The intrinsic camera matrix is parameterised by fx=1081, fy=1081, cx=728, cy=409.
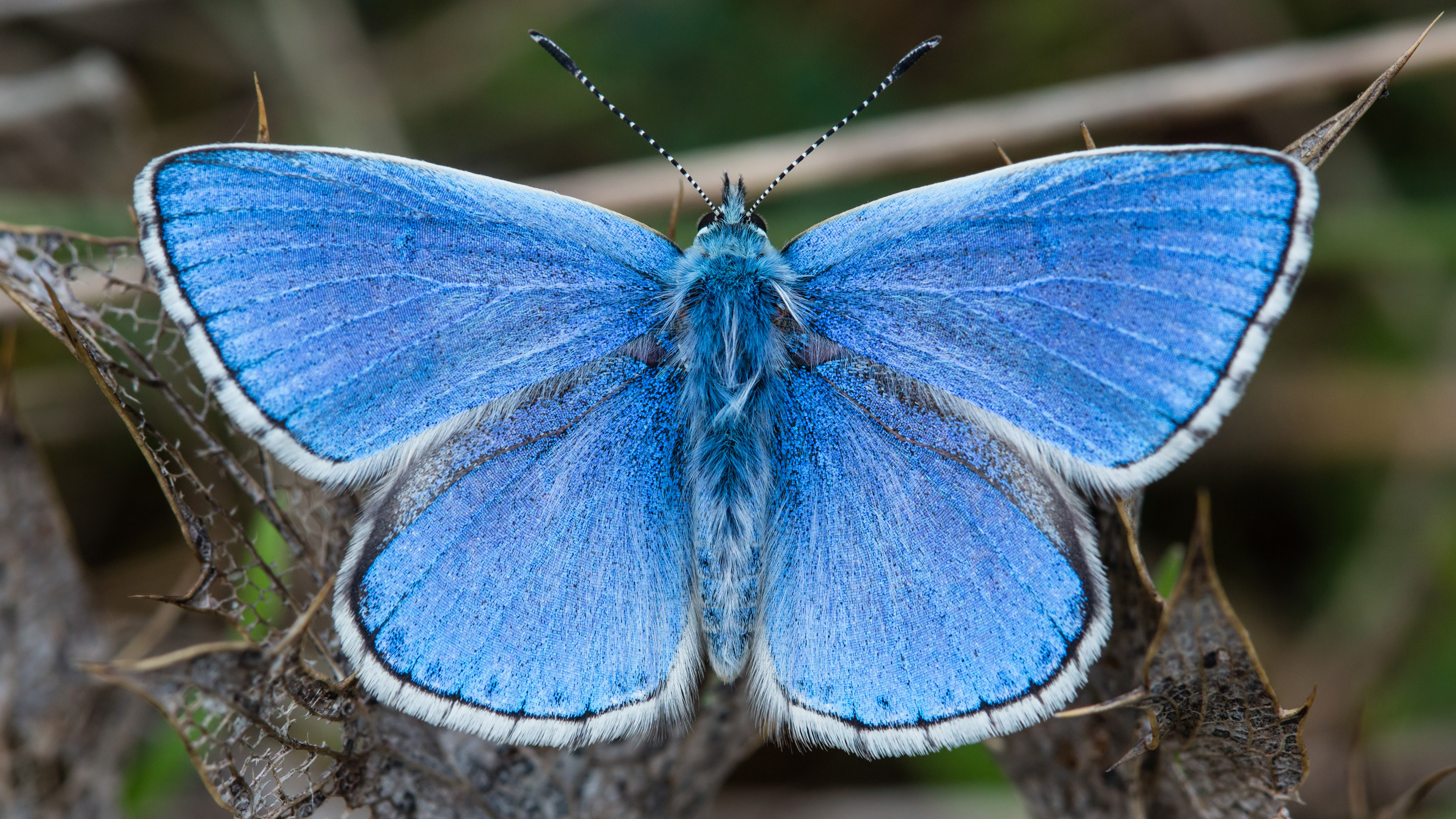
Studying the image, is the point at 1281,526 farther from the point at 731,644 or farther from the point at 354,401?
Result: the point at 354,401

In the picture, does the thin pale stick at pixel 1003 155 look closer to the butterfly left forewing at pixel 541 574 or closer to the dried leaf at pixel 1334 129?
the dried leaf at pixel 1334 129

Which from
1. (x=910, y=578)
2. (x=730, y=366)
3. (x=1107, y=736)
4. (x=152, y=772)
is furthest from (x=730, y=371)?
(x=152, y=772)

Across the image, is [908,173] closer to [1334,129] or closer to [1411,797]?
[1334,129]

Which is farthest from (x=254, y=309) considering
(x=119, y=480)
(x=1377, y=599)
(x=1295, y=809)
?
(x=1377, y=599)

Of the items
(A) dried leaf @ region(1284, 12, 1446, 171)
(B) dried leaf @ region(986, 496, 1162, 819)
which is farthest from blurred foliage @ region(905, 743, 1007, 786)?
(A) dried leaf @ region(1284, 12, 1446, 171)

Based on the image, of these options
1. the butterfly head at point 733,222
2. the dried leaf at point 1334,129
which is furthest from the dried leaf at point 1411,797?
the butterfly head at point 733,222

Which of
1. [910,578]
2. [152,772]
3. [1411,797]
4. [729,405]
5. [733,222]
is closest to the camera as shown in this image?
[1411,797]

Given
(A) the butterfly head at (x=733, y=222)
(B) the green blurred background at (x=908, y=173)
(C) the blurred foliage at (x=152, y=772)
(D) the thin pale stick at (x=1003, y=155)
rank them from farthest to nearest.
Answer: (B) the green blurred background at (x=908, y=173) → (C) the blurred foliage at (x=152, y=772) → (A) the butterfly head at (x=733, y=222) → (D) the thin pale stick at (x=1003, y=155)
